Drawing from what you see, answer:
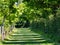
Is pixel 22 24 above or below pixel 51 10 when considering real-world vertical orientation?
below

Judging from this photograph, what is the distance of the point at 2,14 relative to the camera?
87.5ft

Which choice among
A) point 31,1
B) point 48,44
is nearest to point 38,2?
point 31,1

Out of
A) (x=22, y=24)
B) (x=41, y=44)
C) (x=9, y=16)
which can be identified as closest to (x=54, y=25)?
(x=9, y=16)

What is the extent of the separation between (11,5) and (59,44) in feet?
20.6

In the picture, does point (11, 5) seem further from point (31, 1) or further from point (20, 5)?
point (20, 5)

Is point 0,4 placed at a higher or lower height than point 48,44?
higher

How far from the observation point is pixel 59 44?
24.2 meters

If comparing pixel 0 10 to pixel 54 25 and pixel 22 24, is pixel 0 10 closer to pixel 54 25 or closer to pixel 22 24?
pixel 54 25

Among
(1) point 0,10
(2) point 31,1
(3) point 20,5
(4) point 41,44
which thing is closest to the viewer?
(4) point 41,44

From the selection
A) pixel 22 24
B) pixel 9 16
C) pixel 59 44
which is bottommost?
pixel 22 24

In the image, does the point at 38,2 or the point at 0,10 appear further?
the point at 38,2

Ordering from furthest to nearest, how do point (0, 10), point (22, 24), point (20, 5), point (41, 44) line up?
point (22, 24), point (20, 5), point (0, 10), point (41, 44)

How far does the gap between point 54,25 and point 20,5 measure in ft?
20.6

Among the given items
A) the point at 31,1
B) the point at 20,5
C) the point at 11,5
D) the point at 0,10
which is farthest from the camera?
the point at 20,5
